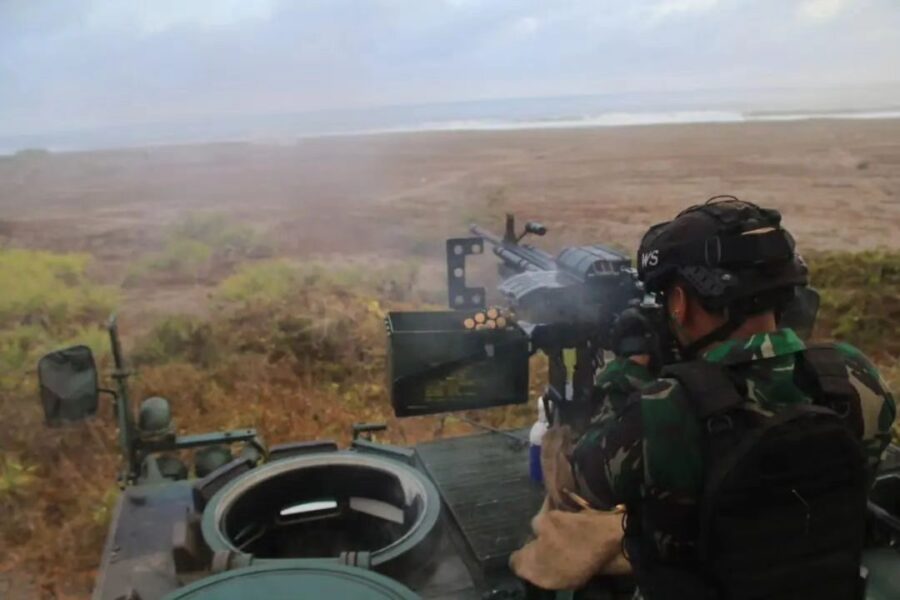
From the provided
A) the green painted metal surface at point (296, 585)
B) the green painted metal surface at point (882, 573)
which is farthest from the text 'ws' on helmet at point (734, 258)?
the green painted metal surface at point (882, 573)

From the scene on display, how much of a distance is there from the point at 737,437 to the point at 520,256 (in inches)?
95.7

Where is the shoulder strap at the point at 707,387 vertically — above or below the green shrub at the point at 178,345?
above

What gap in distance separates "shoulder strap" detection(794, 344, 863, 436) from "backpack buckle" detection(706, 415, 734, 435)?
0.30m

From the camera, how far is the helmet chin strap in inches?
76.9

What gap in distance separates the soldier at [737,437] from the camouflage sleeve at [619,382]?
0.15 metres

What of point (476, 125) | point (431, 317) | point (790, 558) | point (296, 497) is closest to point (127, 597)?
point (296, 497)

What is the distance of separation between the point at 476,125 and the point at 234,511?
5655cm

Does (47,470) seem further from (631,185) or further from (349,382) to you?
(631,185)

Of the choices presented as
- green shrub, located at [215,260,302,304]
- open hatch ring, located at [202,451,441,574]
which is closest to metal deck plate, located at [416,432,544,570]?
open hatch ring, located at [202,451,441,574]

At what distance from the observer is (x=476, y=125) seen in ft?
192

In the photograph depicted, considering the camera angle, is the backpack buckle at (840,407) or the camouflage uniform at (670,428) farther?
the backpack buckle at (840,407)

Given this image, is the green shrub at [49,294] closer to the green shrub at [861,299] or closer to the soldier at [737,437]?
the green shrub at [861,299]

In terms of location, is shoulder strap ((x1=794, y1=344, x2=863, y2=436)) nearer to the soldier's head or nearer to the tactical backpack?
the tactical backpack

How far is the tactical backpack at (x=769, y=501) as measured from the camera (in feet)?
6.11
